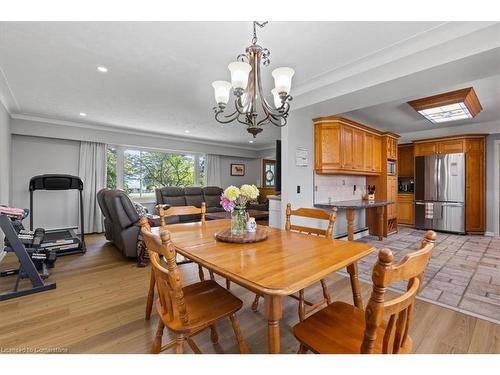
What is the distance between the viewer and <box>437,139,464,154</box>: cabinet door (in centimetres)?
504

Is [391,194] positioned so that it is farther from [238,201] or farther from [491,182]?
[238,201]

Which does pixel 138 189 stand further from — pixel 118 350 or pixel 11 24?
pixel 118 350

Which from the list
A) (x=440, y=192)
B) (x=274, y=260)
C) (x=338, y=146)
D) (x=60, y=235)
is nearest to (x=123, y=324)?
(x=274, y=260)

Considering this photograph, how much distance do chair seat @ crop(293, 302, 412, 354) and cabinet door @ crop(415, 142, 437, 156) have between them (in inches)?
222

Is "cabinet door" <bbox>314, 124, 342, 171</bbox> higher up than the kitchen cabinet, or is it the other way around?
"cabinet door" <bbox>314, 124, 342, 171</bbox>

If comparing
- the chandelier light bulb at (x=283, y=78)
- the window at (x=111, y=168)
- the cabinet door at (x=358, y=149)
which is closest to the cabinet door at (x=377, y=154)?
the cabinet door at (x=358, y=149)

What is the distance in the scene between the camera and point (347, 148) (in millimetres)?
4008

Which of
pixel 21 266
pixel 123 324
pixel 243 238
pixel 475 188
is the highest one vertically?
pixel 475 188

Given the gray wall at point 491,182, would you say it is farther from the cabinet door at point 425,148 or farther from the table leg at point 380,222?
the table leg at point 380,222

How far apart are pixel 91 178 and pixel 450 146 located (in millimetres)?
7917

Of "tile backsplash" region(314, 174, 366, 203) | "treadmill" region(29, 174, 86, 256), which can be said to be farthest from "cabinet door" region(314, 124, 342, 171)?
"treadmill" region(29, 174, 86, 256)

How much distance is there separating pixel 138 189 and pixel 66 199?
152 cm

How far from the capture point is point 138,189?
623 cm

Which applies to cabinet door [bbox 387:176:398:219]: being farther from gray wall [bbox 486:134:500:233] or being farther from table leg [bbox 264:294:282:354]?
table leg [bbox 264:294:282:354]
